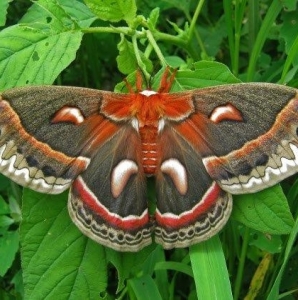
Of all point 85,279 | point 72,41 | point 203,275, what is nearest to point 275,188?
point 203,275

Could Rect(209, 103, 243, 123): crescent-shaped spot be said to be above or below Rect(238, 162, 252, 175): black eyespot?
above

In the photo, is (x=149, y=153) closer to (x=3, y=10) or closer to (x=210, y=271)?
(x=210, y=271)

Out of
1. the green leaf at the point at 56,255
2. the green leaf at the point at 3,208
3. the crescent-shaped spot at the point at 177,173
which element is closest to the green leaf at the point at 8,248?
the green leaf at the point at 3,208

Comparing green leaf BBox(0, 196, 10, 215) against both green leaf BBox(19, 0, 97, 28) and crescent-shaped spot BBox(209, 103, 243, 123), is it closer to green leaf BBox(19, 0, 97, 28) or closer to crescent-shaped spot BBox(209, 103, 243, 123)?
green leaf BBox(19, 0, 97, 28)

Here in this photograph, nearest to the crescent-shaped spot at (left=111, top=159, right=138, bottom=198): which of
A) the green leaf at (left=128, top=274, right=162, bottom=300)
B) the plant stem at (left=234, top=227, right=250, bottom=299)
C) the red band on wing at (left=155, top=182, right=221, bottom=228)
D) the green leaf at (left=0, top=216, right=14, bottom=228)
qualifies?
the red band on wing at (left=155, top=182, right=221, bottom=228)

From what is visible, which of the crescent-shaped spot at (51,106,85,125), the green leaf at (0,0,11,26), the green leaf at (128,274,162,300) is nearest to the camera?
the crescent-shaped spot at (51,106,85,125)

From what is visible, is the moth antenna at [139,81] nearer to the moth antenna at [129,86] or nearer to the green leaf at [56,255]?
the moth antenna at [129,86]

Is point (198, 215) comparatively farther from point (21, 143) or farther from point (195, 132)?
point (21, 143)
